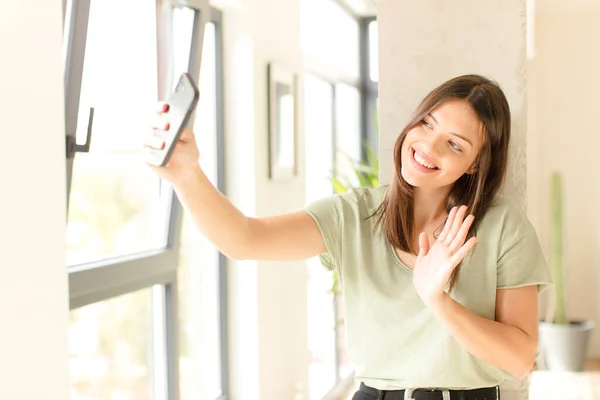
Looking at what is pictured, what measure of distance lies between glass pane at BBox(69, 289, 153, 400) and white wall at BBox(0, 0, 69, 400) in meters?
0.58

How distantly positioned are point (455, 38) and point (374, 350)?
2.75ft

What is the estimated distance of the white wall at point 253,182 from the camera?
3.56 m

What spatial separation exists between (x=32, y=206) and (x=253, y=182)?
177 cm

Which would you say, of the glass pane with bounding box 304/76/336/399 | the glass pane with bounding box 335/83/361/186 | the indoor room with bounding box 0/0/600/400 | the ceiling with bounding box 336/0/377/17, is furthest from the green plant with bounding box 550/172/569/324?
the ceiling with bounding box 336/0/377/17

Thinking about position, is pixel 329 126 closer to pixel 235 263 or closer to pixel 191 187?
pixel 235 263

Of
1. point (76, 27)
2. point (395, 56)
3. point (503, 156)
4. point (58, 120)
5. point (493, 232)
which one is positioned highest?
point (76, 27)

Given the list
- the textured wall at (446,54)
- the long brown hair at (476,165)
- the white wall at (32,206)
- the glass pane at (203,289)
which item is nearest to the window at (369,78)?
the glass pane at (203,289)

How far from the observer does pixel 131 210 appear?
2939mm

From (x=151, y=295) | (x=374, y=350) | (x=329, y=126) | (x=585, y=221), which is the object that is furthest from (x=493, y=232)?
(x=585, y=221)

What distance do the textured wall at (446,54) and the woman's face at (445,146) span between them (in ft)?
1.23

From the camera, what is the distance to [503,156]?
1.66 metres

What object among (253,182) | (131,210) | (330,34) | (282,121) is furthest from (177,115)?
(330,34)

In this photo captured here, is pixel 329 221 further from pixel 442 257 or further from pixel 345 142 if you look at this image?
pixel 345 142

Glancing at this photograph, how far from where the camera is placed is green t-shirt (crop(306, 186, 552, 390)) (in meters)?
1.63
